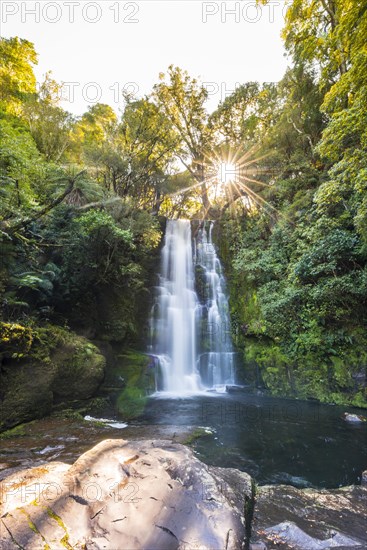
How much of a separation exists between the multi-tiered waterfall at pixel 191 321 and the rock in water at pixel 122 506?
25.6 ft

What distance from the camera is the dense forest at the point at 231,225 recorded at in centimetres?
629

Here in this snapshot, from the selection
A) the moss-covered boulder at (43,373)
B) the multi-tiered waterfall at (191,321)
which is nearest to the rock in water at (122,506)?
the moss-covered boulder at (43,373)

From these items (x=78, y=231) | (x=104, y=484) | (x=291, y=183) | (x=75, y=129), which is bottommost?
(x=104, y=484)

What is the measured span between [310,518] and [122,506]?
7.17 feet

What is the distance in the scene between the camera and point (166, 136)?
49.9ft

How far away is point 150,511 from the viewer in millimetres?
2084

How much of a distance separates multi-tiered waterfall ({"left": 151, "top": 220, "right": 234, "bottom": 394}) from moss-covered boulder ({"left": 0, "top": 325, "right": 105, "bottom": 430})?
11.9 feet

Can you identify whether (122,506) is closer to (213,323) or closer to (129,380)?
(129,380)

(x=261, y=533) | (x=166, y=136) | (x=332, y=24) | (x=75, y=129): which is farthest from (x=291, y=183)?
(x=261, y=533)

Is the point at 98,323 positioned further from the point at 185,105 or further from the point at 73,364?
the point at 185,105

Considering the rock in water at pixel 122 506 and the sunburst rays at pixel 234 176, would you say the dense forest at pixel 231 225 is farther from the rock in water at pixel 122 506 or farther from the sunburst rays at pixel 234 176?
the rock in water at pixel 122 506

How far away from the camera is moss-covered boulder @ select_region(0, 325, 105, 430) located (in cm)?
564

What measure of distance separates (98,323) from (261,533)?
892cm

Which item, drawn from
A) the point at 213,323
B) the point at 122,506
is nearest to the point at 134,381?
the point at 213,323
